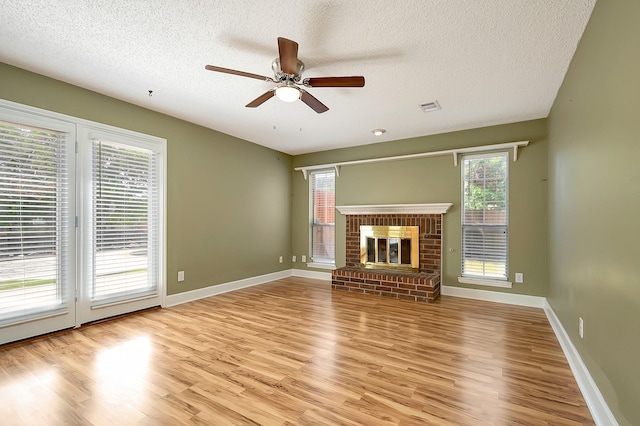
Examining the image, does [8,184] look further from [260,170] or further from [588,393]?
[588,393]

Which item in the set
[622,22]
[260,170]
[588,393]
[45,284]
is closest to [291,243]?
[260,170]

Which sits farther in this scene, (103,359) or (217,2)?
(103,359)

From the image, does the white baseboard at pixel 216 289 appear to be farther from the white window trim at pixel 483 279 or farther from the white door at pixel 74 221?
the white window trim at pixel 483 279

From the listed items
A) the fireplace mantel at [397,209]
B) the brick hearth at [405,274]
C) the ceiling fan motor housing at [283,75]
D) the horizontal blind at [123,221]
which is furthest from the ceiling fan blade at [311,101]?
the brick hearth at [405,274]

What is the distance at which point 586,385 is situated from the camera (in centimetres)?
197

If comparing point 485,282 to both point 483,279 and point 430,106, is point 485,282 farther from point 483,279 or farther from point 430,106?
point 430,106

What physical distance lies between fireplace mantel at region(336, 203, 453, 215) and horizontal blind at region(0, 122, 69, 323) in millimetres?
4030

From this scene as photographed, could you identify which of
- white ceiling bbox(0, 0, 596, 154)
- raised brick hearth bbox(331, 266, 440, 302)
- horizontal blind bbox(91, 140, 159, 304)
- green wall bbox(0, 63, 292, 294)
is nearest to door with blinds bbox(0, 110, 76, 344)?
horizontal blind bbox(91, 140, 159, 304)

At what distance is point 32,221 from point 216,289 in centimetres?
243

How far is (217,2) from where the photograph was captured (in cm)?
193

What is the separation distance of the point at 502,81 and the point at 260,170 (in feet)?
13.1

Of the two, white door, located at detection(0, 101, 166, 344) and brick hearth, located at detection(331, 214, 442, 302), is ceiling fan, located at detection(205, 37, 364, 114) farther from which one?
brick hearth, located at detection(331, 214, 442, 302)

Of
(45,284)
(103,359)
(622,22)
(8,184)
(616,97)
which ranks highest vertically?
(622,22)

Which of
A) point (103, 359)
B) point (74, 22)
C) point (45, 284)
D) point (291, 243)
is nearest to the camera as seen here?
point (74, 22)
